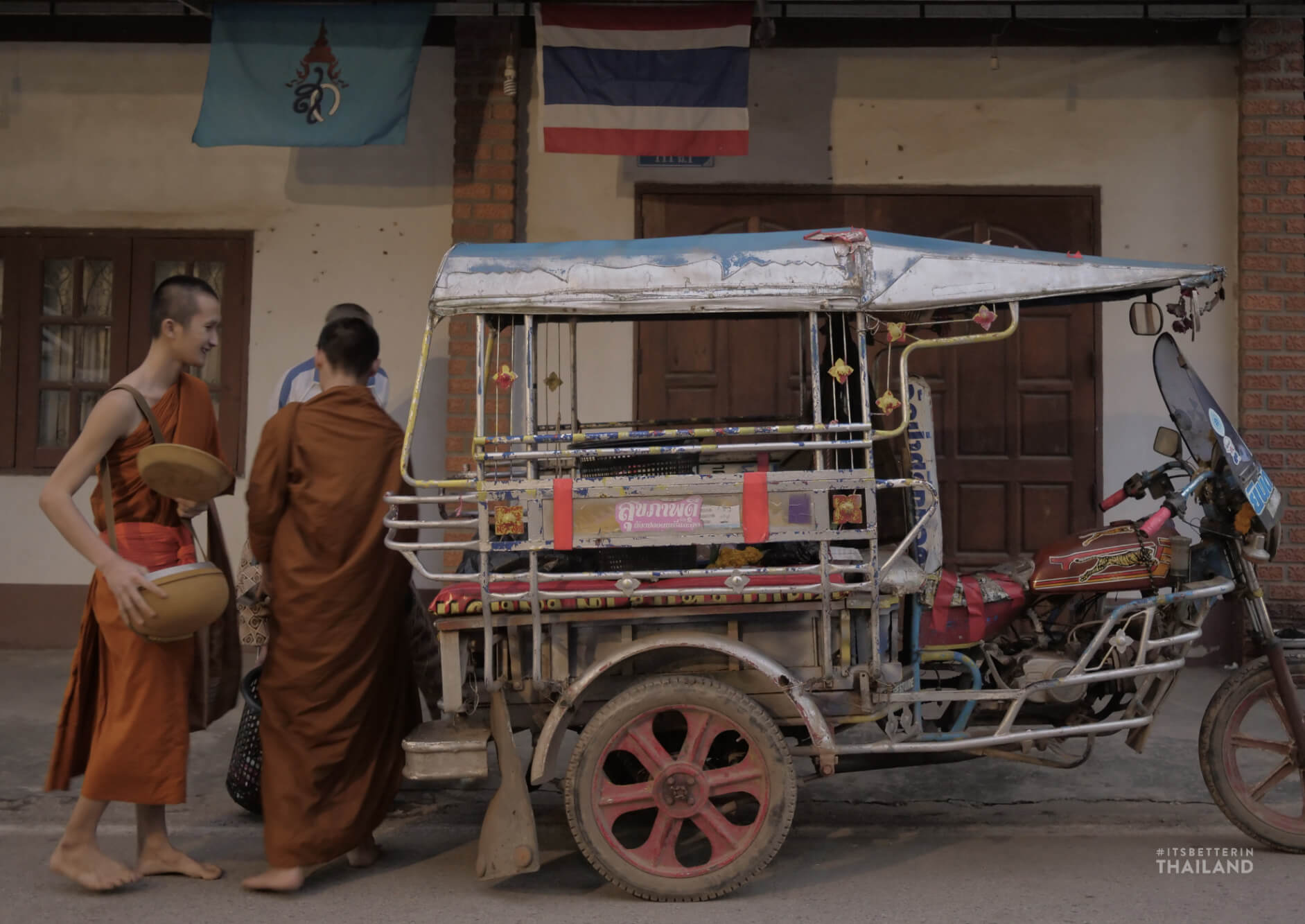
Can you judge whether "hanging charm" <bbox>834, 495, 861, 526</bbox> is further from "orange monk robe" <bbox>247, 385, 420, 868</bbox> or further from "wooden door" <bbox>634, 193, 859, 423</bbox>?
"wooden door" <bbox>634, 193, 859, 423</bbox>

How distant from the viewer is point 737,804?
3.65 metres

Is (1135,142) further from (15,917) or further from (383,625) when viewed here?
(15,917)

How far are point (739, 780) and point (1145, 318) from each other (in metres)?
2.15

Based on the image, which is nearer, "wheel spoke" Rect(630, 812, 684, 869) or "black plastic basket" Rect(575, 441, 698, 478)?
"wheel spoke" Rect(630, 812, 684, 869)

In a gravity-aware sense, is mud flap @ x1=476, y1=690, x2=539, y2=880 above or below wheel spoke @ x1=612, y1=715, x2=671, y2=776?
below

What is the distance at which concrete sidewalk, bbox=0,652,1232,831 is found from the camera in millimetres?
4383

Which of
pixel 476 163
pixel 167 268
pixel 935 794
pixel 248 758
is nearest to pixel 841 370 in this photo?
pixel 935 794

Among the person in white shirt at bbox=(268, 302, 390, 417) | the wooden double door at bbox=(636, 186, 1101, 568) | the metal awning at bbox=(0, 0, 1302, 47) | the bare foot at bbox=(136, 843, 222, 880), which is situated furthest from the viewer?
the wooden double door at bbox=(636, 186, 1101, 568)

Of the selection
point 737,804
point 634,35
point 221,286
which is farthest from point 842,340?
point 221,286

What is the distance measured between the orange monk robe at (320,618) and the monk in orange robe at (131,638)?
0.31 m

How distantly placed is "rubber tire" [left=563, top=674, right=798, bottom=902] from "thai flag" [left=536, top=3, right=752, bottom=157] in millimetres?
3764

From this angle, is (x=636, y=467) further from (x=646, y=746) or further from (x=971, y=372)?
(x=971, y=372)

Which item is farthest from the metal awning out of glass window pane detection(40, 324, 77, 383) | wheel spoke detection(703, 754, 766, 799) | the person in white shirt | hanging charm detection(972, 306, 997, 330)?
wheel spoke detection(703, 754, 766, 799)

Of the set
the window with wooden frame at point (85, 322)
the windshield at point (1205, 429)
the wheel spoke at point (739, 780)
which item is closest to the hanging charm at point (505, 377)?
the wheel spoke at point (739, 780)
